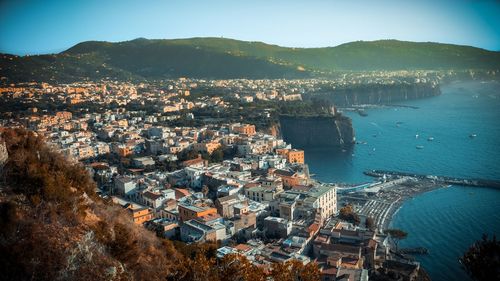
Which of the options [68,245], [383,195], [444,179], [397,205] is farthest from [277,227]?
[444,179]

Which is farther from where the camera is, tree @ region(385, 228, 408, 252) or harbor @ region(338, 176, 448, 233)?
harbor @ region(338, 176, 448, 233)

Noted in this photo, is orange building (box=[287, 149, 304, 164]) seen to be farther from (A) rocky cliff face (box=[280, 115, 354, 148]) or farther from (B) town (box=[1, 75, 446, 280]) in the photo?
(A) rocky cliff face (box=[280, 115, 354, 148])

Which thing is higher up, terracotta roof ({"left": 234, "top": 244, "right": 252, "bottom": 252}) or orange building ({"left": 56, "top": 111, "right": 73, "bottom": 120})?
orange building ({"left": 56, "top": 111, "right": 73, "bottom": 120})

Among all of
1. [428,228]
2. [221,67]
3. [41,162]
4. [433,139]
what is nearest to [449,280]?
[428,228]

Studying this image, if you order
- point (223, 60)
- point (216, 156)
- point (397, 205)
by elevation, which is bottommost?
point (397, 205)

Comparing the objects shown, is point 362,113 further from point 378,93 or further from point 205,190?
point 205,190

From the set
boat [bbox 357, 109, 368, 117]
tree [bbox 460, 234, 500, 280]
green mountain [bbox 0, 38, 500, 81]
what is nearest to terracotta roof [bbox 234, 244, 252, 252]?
tree [bbox 460, 234, 500, 280]
